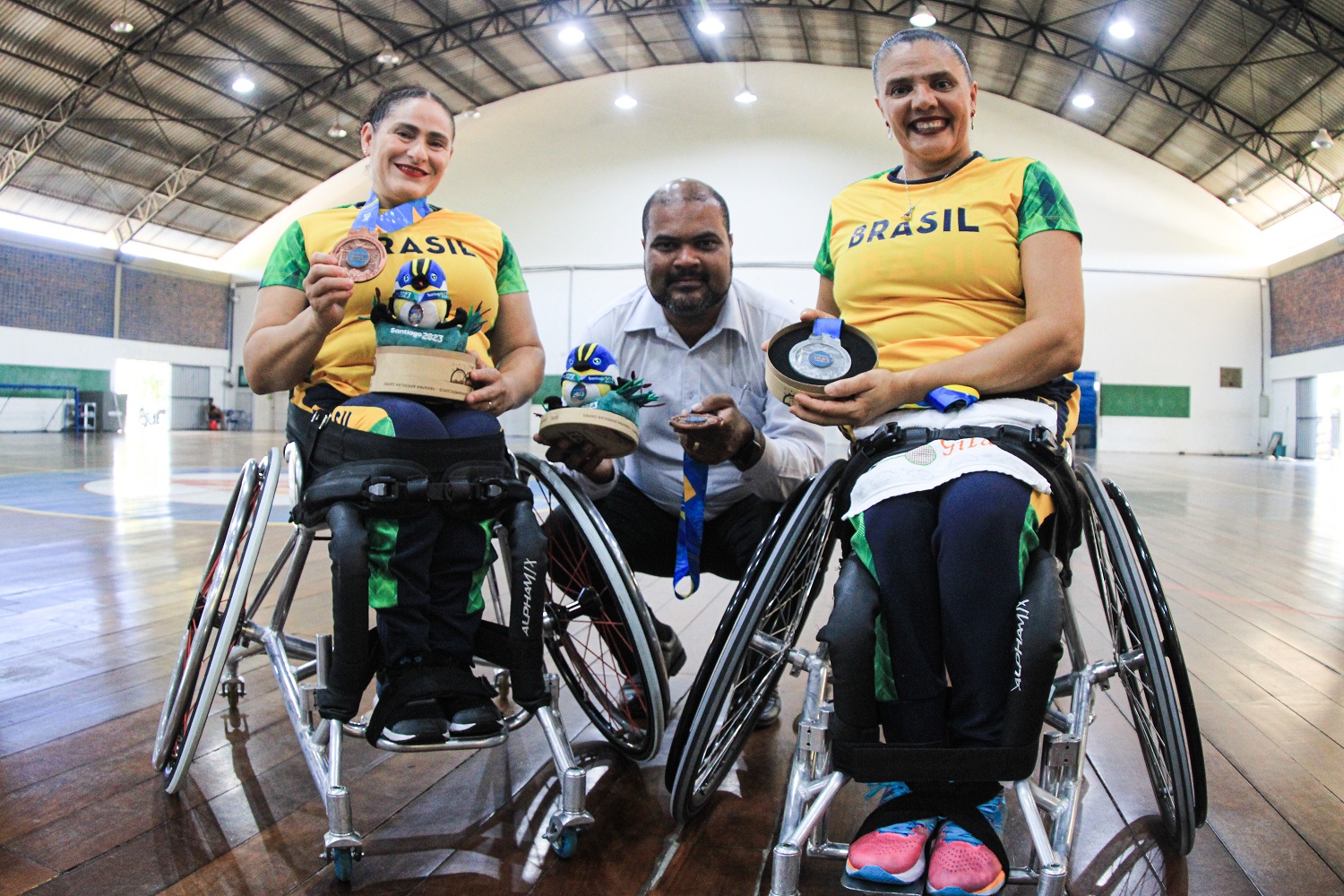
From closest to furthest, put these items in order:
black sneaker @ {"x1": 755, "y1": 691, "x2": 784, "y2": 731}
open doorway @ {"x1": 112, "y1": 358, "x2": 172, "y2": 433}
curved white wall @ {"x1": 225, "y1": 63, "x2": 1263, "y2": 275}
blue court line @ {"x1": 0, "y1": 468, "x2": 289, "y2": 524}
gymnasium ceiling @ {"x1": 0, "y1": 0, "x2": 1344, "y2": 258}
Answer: black sneaker @ {"x1": 755, "y1": 691, "x2": 784, "y2": 731} → blue court line @ {"x1": 0, "y1": 468, "x2": 289, "y2": 524} → gymnasium ceiling @ {"x1": 0, "y1": 0, "x2": 1344, "y2": 258} → curved white wall @ {"x1": 225, "y1": 63, "x2": 1263, "y2": 275} → open doorway @ {"x1": 112, "y1": 358, "x2": 172, "y2": 433}

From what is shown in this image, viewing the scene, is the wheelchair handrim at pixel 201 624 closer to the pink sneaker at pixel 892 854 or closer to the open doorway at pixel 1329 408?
the pink sneaker at pixel 892 854

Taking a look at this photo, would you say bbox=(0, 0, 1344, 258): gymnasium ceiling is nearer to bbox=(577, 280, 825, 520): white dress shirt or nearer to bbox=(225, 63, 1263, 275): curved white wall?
bbox=(225, 63, 1263, 275): curved white wall

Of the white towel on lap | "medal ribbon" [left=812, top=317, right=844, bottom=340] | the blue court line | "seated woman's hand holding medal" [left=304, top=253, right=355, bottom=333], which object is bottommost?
the blue court line

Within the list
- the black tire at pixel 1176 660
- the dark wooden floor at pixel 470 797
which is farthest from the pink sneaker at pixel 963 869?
the black tire at pixel 1176 660

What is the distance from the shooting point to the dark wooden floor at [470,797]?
1.21 m

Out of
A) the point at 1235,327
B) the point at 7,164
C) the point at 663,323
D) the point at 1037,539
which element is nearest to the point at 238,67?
the point at 7,164

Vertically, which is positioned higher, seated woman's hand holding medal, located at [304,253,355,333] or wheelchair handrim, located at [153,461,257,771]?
seated woman's hand holding medal, located at [304,253,355,333]

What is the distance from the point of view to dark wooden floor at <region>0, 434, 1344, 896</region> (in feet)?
3.97

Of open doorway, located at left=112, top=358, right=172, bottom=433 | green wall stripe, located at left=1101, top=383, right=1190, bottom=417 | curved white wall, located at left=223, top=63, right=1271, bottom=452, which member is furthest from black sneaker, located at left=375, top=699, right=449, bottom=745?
open doorway, located at left=112, top=358, right=172, bottom=433

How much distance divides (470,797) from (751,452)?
759 millimetres

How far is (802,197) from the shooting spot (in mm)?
16641

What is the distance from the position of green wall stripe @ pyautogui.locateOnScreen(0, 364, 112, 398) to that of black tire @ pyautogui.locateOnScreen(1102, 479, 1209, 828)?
2055 centimetres

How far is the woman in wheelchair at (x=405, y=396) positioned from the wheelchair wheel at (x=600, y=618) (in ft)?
0.54

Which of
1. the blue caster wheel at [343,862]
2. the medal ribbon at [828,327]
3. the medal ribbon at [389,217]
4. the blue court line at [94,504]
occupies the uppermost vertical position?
the medal ribbon at [389,217]
